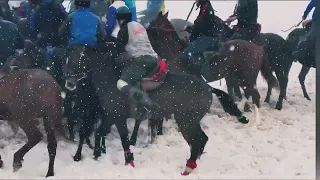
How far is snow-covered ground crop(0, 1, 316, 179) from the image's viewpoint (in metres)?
6.26

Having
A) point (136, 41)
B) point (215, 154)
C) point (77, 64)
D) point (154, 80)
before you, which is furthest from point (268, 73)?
point (77, 64)

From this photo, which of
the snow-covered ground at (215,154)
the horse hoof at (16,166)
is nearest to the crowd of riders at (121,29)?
the snow-covered ground at (215,154)

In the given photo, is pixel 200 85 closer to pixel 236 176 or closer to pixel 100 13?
pixel 236 176

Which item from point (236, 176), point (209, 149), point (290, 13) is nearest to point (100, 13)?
point (209, 149)

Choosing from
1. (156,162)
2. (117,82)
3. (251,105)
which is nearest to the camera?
(117,82)

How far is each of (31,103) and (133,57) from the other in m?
1.59

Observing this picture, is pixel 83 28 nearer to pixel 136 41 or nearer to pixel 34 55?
pixel 136 41

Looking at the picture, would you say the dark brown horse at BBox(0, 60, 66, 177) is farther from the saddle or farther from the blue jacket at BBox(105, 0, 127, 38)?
the blue jacket at BBox(105, 0, 127, 38)

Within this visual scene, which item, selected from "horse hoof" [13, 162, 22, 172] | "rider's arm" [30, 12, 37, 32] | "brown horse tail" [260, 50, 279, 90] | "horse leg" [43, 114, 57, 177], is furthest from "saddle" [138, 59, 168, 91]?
"brown horse tail" [260, 50, 279, 90]

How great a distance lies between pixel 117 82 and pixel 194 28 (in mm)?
2390

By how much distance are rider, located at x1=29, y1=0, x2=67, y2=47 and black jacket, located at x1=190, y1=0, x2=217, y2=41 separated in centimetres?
244

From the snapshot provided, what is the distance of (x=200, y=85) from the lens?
624cm

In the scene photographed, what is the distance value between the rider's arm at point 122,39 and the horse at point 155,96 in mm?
299

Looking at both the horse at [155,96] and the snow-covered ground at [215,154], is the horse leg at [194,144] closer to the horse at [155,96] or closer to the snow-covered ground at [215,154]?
the horse at [155,96]
